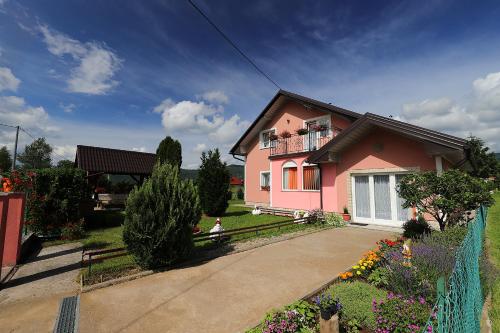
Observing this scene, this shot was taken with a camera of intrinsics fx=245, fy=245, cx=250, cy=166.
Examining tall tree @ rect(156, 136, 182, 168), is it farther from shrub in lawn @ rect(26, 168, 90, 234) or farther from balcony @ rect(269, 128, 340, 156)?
shrub in lawn @ rect(26, 168, 90, 234)

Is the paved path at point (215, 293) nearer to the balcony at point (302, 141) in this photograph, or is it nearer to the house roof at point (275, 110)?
the balcony at point (302, 141)

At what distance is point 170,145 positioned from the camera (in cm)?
1817

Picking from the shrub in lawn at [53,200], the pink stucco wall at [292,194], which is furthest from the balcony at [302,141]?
the shrub in lawn at [53,200]

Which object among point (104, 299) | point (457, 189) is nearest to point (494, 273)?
point (457, 189)

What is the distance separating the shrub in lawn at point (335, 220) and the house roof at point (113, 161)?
50.0 feet

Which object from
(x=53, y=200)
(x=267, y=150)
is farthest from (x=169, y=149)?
(x=53, y=200)

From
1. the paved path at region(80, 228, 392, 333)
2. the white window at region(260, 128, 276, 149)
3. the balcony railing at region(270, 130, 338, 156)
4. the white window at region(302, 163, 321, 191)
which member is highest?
the white window at region(260, 128, 276, 149)

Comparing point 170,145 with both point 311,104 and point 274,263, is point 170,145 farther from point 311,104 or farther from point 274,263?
point 274,263

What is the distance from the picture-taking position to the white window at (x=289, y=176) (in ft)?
49.6

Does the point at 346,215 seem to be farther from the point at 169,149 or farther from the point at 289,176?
the point at 169,149

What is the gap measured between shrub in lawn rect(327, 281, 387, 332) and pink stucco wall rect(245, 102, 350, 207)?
11496 mm

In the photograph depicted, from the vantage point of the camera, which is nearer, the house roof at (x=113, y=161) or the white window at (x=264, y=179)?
the house roof at (x=113, y=161)

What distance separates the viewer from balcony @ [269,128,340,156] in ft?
47.5

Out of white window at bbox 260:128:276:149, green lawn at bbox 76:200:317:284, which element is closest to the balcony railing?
white window at bbox 260:128:276:149
